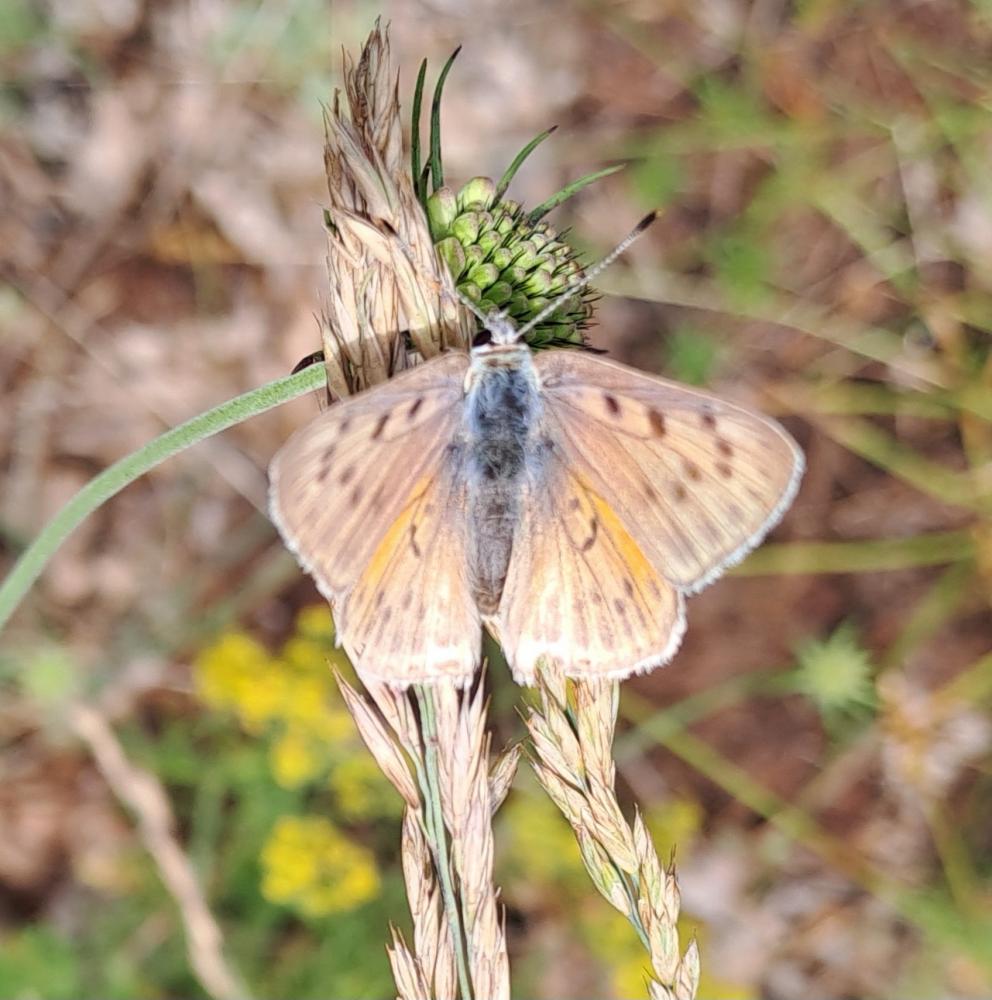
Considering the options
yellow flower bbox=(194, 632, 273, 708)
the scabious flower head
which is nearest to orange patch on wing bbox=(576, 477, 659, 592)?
yellow flower bbox=(194, 632, 273, 708)

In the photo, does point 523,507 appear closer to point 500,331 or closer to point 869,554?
point 500,331

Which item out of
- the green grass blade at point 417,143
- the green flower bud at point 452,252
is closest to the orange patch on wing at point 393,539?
the green flower bud at point 452,252

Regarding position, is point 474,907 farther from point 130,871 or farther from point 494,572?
point 130,871

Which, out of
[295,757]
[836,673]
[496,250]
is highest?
[496,250]

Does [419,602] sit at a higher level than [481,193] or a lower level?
lower

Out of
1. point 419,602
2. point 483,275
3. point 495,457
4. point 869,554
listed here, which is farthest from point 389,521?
point 869,554

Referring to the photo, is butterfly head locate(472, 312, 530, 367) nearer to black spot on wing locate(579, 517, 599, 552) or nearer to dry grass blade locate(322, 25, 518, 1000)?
dry grass blade locate(322, 25, 518, 1000)
